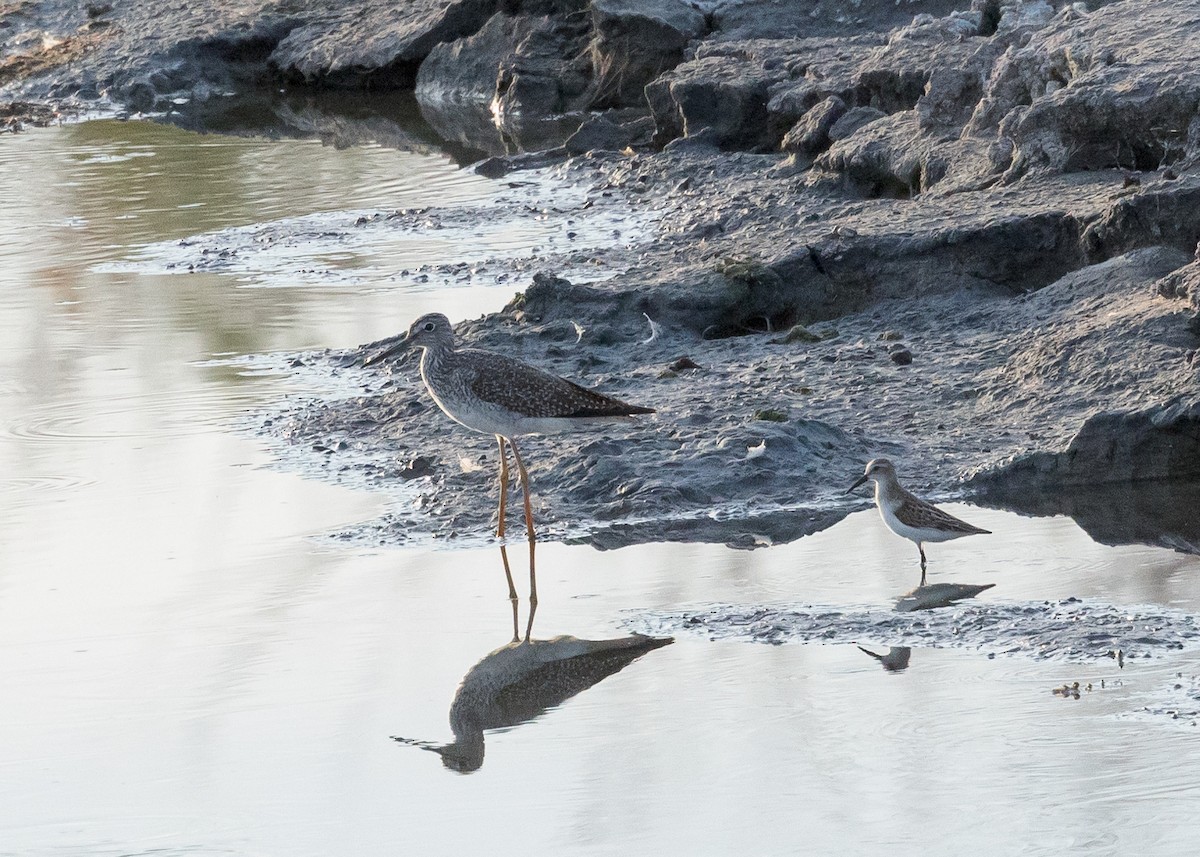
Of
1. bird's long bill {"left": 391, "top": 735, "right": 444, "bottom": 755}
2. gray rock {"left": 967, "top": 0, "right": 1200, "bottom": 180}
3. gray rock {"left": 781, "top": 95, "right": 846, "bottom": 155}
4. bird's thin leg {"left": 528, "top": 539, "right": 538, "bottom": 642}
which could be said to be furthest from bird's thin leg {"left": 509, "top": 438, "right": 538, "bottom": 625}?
gray rock {"left": 781, "top": 95, "right": 846, "bottom": 155}

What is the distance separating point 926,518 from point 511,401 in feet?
5.93

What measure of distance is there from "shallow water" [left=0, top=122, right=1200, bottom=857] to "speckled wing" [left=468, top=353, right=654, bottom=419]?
602mm

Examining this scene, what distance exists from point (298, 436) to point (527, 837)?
14.3 feet

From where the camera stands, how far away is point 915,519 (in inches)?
248

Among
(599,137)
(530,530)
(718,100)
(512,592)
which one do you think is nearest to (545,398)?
(530,530)

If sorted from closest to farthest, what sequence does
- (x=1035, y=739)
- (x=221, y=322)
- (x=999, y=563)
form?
(x=1035, y=739) < (x=999, y=563) < (x=221, y=322)

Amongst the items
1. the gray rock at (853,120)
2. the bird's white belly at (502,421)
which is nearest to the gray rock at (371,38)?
the gray rock at (853,120)

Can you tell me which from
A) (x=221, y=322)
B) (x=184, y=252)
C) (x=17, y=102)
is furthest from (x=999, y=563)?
(x=17, y=102)

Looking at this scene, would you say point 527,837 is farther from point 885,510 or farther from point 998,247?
point 998,247

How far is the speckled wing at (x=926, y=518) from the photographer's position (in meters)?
6.29

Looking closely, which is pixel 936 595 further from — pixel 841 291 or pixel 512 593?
pixel 841 291

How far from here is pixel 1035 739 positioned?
4.71 m

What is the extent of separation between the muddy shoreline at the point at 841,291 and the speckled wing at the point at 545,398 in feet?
1.26

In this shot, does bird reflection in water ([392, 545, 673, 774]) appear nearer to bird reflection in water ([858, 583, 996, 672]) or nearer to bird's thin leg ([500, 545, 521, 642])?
bird's thin leg ([500, 545, 521, 642])
